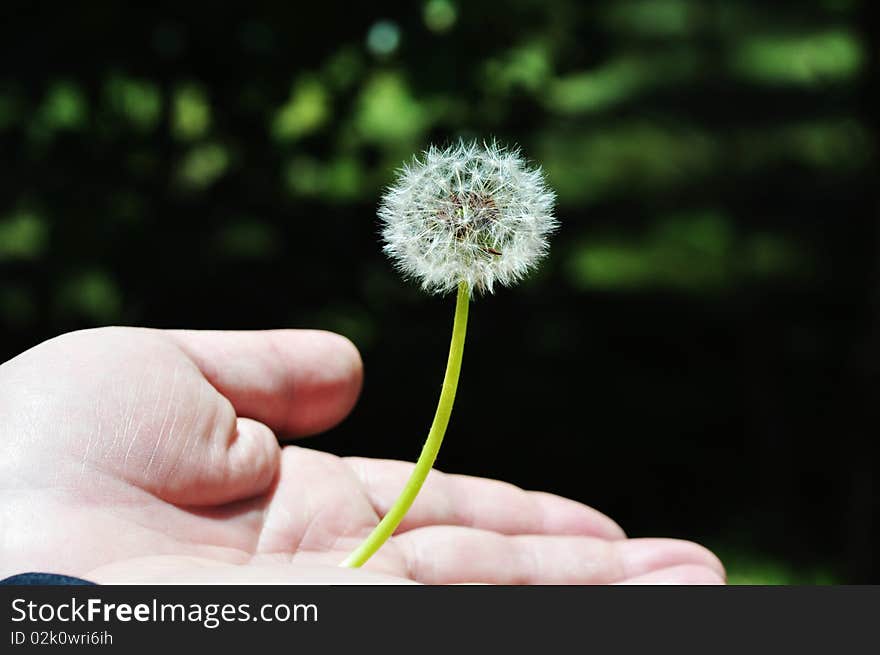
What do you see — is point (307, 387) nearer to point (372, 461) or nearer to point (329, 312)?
point (372, 461)

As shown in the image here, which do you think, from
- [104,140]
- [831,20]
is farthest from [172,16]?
[831,20]

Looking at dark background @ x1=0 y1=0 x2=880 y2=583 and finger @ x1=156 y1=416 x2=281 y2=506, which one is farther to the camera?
dark background @ x1=0 y1=0 x2=880 y2=583

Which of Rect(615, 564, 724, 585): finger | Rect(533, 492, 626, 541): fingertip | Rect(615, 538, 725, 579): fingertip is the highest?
Rect(533, 492, 626, 541): fingertip

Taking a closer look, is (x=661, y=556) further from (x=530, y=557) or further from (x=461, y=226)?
(x=461, y=226)

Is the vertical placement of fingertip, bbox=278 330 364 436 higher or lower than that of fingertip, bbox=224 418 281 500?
higher

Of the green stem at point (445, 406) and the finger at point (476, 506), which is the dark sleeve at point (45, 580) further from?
the finger at point (476, 506)

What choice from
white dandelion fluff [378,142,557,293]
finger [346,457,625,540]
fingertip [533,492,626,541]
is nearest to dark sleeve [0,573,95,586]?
white dandelion fluff [378,142,557,293]

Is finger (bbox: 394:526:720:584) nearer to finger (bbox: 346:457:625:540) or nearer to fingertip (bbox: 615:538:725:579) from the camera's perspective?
fingertip (bbox: 615:538:725:579)

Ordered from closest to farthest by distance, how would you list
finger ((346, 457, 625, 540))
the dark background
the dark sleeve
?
the dark sleeve < finger ((346, 457, 625, 540)) < the dark background
